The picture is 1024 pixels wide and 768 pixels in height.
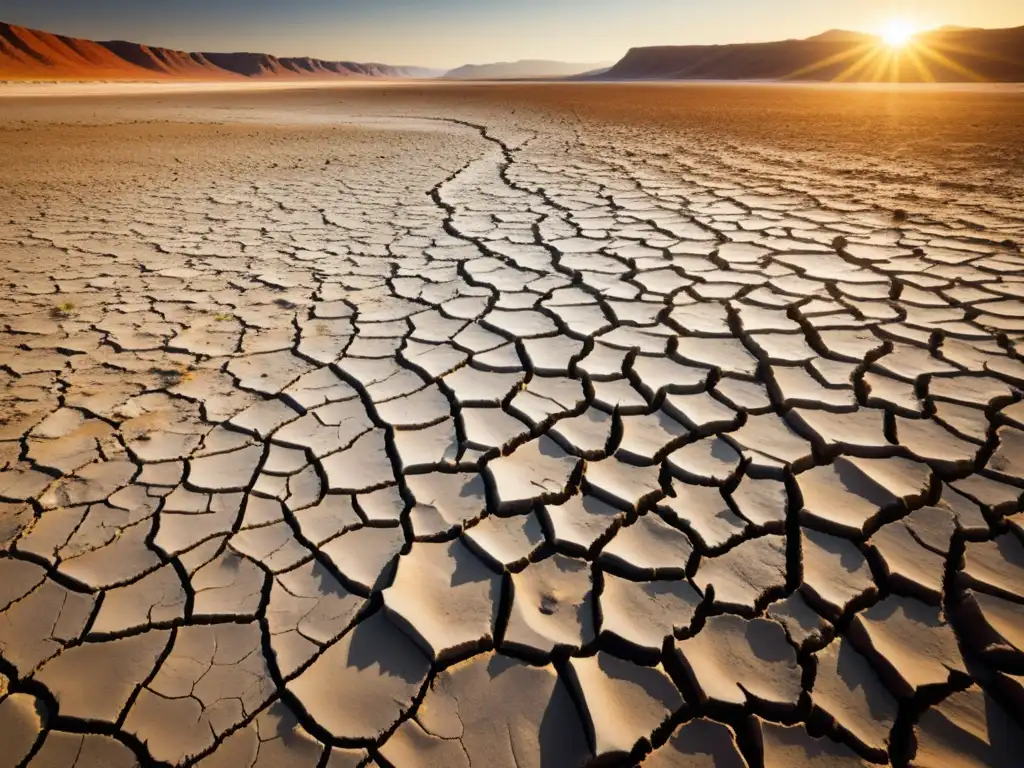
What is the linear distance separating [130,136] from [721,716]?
9.78 m

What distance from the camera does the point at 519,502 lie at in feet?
4.15

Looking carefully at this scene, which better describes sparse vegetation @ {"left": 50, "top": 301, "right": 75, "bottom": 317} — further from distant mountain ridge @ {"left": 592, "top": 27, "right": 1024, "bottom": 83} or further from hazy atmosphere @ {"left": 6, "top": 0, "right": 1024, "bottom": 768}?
distant mountain ridge @ {"left": 592, "top": 27, "right": 1024, "bottom": 83}

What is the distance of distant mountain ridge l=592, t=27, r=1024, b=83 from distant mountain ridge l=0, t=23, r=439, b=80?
1975 inches

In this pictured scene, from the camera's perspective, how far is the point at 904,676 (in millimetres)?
880

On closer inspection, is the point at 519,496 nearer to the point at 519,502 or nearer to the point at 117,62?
the point at 519,502

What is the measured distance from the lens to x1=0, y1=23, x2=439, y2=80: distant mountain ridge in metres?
50.7

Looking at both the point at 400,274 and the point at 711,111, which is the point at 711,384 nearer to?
the point at 400,274

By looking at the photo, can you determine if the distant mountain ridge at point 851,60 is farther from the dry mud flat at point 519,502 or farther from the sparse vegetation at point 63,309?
the sparse vegetation at point 63,309

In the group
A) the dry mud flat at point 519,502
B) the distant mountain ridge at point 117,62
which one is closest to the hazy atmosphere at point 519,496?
the dry mud flat at point 519,502

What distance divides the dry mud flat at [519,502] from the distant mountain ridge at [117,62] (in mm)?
51584

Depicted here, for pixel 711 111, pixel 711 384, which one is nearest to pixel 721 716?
pixel 711 384

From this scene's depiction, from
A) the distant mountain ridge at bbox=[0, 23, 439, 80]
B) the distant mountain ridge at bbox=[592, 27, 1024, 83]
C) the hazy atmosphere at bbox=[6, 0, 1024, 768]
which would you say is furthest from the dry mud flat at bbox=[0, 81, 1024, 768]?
the distant mountain ridge at bbox=[0, 23, 439, 80]

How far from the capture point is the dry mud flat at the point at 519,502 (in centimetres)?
86

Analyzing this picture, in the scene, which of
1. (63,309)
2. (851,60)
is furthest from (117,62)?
(63,309)
